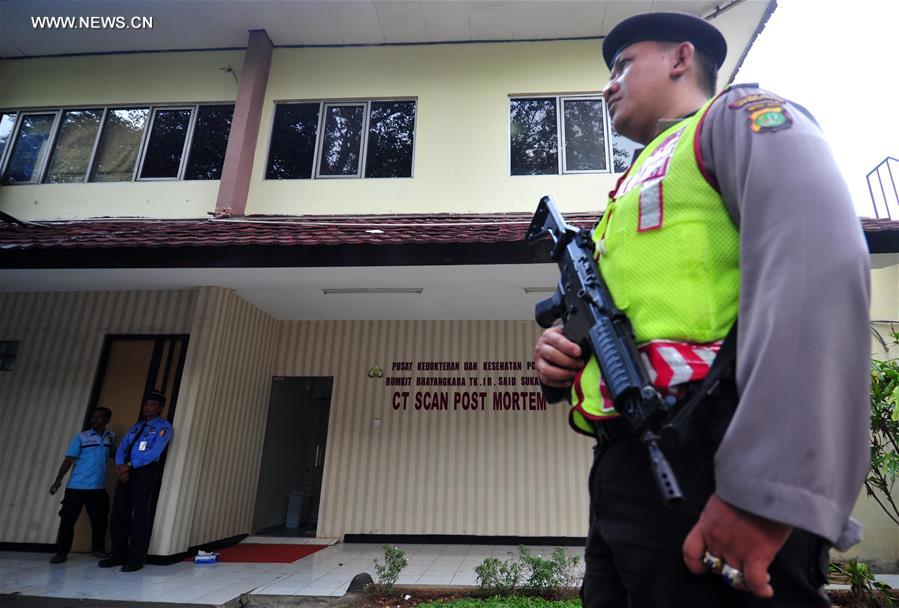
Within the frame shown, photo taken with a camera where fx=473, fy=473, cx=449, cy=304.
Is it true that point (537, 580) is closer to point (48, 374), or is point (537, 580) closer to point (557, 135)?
point (557, 135)

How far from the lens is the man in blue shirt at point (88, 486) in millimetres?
5453

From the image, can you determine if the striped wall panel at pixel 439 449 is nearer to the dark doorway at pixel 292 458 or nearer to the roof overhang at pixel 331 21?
the dark doorway at pixel 292 458

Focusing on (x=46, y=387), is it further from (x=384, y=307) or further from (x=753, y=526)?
(x=753, y=526)

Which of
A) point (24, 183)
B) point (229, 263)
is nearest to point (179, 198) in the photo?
point (24, 183)

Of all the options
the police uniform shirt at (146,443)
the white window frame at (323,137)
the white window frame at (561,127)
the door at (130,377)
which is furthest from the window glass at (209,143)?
the white window frame at (561,127)

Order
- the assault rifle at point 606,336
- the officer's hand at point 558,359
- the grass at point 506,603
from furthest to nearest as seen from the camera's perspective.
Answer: the grass at point 506,603 < the officer's hand at point 558,359 < the assault rifle at point 606,336

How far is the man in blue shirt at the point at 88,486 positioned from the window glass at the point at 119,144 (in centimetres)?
405

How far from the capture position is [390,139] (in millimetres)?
7621

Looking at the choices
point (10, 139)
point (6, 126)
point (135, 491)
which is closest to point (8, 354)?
point (135, 491)

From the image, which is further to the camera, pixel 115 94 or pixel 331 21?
pixel 115 94

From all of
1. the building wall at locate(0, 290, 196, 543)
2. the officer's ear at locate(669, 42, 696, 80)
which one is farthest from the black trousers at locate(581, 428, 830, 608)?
the building wall at locate(0, 290, 196, 543)

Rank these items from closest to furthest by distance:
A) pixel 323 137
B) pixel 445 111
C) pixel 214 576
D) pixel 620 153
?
pixel 214 576 < pixel 620 153 < pixel 445 111 < pixel 323 137

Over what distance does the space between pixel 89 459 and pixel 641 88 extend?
22.4ft

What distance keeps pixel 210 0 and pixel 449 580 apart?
8434mm
